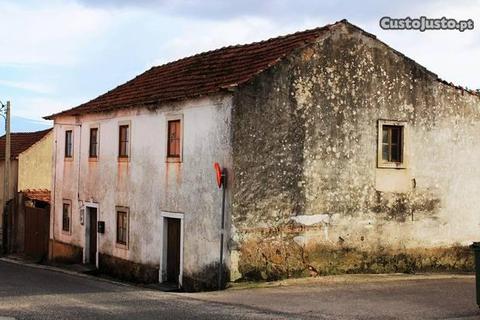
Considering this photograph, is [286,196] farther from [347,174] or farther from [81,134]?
[81,134]

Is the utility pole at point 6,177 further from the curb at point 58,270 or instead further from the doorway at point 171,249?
the doorway at point 171,249

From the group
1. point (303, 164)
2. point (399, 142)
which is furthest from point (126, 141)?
point (399, 142)

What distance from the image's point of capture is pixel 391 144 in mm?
16797

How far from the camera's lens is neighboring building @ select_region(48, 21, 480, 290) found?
1486 cm

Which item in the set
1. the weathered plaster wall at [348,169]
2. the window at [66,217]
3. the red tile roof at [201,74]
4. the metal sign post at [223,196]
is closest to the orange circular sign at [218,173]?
the metal sign post at [223,196]

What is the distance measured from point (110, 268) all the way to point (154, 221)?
136 inches

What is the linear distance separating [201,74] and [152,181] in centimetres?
317

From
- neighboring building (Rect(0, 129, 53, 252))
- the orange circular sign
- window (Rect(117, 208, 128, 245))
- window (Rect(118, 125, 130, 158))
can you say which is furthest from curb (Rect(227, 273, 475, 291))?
neighboring building (Rect(0, 129, 53, 252))

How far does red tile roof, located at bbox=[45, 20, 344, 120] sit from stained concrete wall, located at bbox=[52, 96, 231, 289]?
31cm

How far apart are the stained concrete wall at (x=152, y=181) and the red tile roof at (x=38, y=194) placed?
17.7 ft

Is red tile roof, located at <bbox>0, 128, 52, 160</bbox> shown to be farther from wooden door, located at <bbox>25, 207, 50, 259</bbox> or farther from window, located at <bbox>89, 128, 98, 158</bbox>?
window, located at <bbox>89, 128, 98, 158</bbox>

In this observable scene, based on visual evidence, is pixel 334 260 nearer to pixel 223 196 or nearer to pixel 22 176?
pixel 223 196

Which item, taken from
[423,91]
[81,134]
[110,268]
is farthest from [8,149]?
[423,91]

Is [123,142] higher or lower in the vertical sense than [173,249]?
higher
